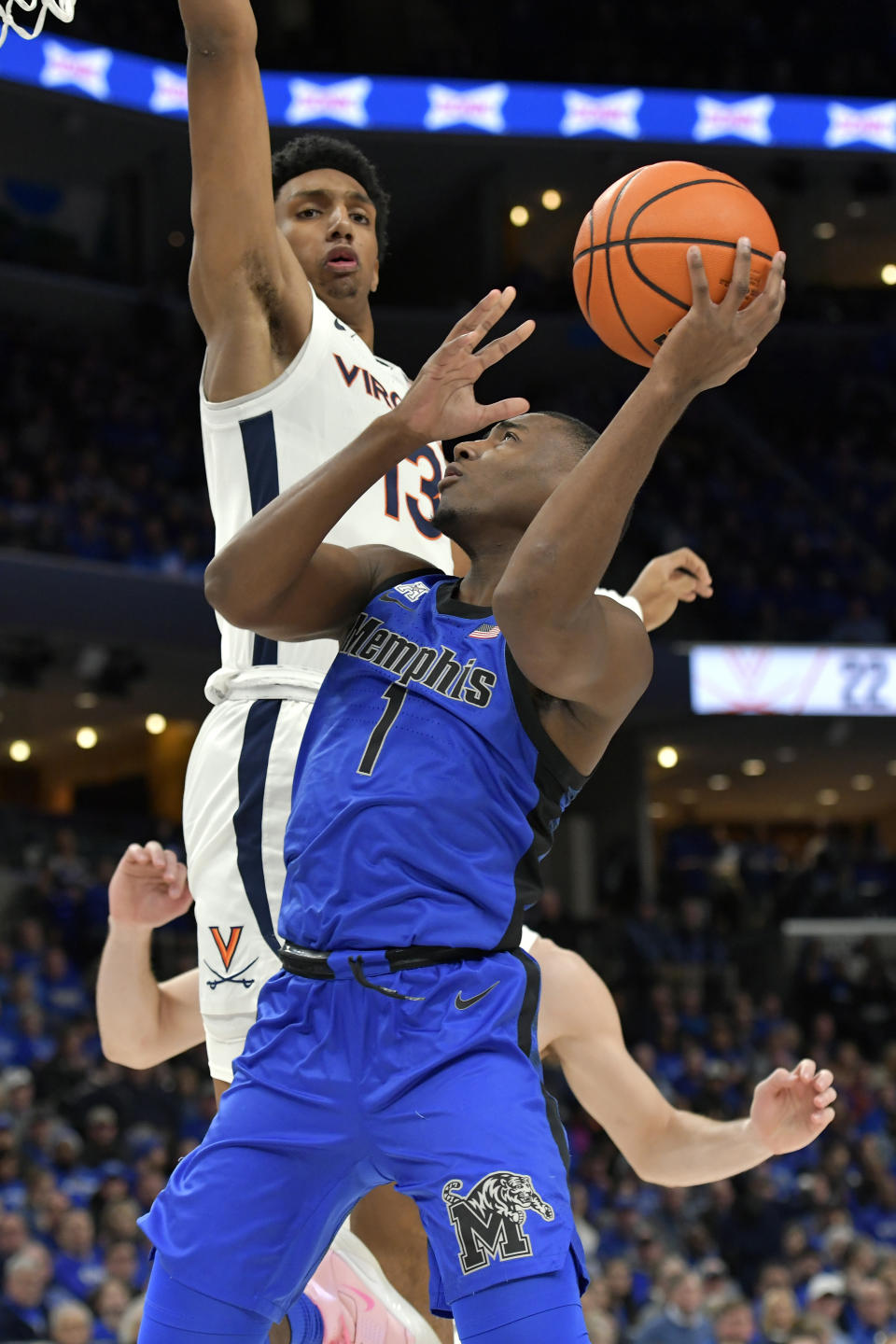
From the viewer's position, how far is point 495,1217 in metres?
2.34

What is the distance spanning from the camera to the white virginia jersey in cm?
327

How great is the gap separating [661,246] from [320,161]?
53.1 inches

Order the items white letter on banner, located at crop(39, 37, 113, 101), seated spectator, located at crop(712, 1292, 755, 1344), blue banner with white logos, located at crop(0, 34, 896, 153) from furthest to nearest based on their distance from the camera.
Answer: blue banner with white logos, located at crop(0, 34, 896, 153) → white letter on banner, located at crop(39, 37, 113, 101) → seated spectator, located at crop(712, 1292, 755, 1344)

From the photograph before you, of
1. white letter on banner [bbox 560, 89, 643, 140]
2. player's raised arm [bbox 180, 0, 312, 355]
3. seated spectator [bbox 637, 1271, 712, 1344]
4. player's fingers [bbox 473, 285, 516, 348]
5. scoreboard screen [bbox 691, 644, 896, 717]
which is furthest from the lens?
white letter on banner [bbox 560, 89, 643, 140]

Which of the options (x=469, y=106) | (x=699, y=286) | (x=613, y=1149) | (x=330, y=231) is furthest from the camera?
(x=469, y=106)

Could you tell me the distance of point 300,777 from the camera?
278 cm

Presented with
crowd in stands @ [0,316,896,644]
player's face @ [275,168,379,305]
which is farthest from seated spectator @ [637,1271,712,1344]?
crowd in stands @ [0,316,896,644]

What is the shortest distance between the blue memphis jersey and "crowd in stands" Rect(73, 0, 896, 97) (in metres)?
18.6

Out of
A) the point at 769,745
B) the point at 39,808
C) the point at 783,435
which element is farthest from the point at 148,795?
the point at 783,435

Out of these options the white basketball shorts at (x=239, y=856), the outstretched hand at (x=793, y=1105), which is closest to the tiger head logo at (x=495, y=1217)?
the white basketball shorts at (x=239, y=856)

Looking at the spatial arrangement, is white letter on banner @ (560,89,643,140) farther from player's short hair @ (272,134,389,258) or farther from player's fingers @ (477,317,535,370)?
player's fingers @ (477,317,535,370)

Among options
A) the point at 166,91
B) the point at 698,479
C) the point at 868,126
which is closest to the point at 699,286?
the point at 166,91

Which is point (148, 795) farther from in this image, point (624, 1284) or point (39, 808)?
point (624, 1284)

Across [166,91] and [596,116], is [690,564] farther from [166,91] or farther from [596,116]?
[596,116]
